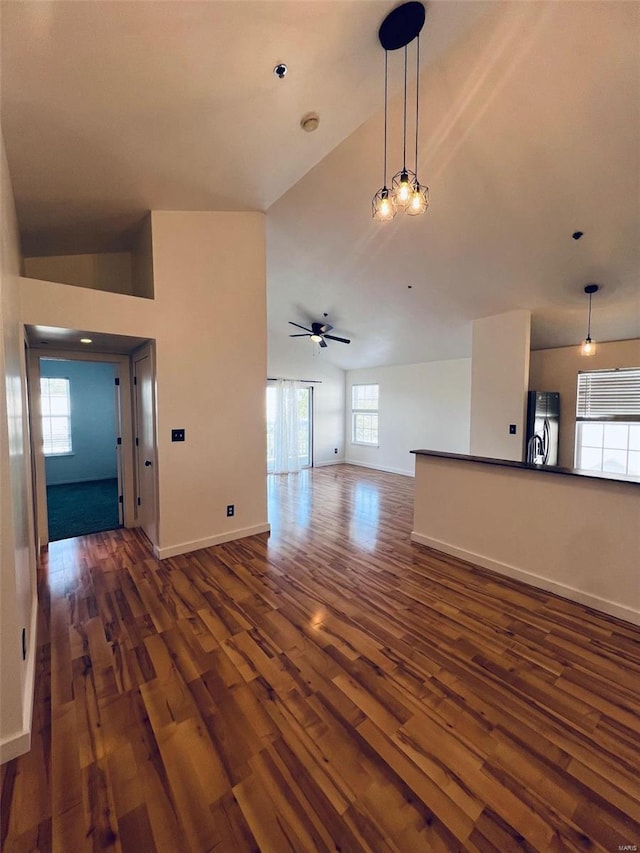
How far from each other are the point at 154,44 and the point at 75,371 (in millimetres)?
6178

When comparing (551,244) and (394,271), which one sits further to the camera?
(394,271)

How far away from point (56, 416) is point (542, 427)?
8.00 metres

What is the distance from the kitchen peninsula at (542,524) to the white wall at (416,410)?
327 cm

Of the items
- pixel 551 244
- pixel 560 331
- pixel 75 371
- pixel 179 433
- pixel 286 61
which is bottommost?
pixel 179 433

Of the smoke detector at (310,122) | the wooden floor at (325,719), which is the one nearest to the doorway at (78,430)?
the wooden floor at (325,719)

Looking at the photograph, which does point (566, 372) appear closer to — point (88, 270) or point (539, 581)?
point (539, 581)

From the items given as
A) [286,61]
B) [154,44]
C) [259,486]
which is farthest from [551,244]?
[259,486]

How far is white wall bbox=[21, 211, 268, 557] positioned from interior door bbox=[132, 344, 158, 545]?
0.54 feet

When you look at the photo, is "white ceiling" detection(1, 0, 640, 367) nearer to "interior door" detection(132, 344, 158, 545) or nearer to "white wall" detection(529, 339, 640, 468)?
"white wall" detection(529, 339, 640, 468)

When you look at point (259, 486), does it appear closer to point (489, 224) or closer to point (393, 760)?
point (393, 760)

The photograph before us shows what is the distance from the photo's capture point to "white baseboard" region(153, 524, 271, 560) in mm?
3346

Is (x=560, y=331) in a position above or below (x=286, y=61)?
below

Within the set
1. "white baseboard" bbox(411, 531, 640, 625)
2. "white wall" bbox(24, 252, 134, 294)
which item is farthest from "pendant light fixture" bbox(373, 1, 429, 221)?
"white wall" bbox(24, 252, 134, 294)

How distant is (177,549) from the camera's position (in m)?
3.40
